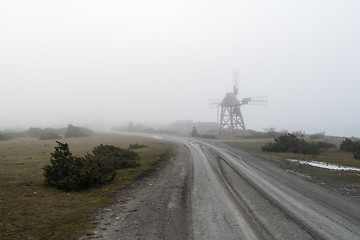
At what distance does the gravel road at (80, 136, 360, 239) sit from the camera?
5.86 metres

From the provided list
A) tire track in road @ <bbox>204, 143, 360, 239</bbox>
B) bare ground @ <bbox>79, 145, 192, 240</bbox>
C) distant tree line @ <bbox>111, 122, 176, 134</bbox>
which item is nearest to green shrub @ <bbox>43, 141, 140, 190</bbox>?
bare ground @ <bbox>79, 145, 192, 240</bbox>

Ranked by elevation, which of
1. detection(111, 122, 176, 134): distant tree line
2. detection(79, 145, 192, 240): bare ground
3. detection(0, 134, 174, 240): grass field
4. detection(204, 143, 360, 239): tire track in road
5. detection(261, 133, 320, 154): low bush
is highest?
detection(111, 122, 176, 134): distant tree line

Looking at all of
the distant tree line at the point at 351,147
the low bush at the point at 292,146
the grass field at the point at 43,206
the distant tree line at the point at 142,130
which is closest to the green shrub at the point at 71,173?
the grass field at the point at 43,206

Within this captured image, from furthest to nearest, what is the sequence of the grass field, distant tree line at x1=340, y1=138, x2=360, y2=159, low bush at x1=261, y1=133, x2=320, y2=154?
low bush at x1=261, y1=133, x2=320, y2=154 → distant tree line at x1=340, y1=138, x2=360, y2=159 → the grass field

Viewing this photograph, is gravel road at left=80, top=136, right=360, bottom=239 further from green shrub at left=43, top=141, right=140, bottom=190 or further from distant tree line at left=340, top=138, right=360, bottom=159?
distant tree line at left=340, top=138, right=360, bottom=159

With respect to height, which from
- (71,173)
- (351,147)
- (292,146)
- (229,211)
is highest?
(351,147)

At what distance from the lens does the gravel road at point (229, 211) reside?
586 cm

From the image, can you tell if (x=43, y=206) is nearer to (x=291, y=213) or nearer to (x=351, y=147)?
(x=291, y=213)

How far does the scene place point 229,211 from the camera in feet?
24.3

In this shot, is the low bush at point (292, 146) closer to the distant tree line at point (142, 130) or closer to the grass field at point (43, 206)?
the grass field at point (43, 206)

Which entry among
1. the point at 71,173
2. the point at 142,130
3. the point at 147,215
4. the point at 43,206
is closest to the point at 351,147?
the point at 147,215

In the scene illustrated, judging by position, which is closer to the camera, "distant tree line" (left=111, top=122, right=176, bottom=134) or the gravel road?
the gravel road

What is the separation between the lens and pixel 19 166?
1470cm

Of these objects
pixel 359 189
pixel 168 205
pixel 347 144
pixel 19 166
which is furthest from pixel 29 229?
pixel 347 144
